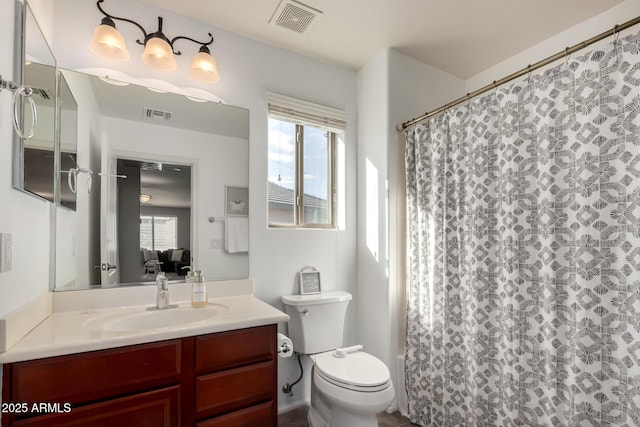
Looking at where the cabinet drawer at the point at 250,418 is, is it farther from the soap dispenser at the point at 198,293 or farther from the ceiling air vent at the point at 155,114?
the ceiling air vent at the point at 155,114

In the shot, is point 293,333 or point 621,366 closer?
point 621,366

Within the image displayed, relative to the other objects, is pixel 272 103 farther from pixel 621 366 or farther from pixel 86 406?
pixel 621 366

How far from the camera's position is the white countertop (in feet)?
3.42

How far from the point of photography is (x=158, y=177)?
176cm

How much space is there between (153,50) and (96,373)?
5.04ft

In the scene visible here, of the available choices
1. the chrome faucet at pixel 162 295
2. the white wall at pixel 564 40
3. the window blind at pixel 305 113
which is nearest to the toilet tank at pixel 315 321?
the chrome faucet at pixel 162 295

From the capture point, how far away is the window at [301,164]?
2172 millimetres

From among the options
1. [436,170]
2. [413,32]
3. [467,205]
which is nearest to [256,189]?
[436,170]

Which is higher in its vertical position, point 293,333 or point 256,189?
point 256,189

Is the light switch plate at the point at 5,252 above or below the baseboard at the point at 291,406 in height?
above

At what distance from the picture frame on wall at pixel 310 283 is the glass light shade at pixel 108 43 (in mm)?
1609

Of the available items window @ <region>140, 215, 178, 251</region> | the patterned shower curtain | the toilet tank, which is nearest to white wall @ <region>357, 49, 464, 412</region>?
the patterned shower curtain

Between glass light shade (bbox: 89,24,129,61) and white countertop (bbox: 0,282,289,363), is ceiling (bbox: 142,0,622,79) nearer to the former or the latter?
glass light shade (bbox: 89,24,129,61)

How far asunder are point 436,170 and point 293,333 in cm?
135
